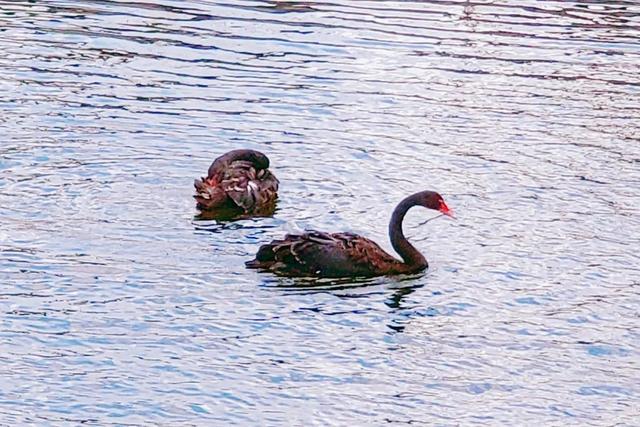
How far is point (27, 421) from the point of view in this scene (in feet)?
37.0

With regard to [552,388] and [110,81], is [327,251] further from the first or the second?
[110,81]

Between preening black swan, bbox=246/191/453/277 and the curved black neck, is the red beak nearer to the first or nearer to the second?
the curved black neck

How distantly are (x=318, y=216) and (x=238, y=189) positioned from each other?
907 mm

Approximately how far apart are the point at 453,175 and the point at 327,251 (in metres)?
3.86

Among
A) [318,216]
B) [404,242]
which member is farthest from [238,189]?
[404,242]

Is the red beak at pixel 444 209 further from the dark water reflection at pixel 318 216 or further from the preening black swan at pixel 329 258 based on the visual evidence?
the preening black swan at pixel 329 258

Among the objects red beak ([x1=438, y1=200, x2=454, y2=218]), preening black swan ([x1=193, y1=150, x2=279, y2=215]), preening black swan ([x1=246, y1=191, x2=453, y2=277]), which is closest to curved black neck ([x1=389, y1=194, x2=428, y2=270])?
preening black swan ([x1=246, y1=191, x2=453, y2=277])

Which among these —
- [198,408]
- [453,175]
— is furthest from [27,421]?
[453,175]

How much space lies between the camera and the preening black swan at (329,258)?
14.7 metres

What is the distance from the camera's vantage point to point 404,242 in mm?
15320

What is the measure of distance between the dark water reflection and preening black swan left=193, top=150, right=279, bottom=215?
30cm

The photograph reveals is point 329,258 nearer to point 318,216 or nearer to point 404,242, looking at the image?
point 404,242

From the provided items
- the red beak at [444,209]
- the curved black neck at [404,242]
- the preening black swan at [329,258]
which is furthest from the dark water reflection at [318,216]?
the red beak at [444,209]

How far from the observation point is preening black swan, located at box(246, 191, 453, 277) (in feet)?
48.4
